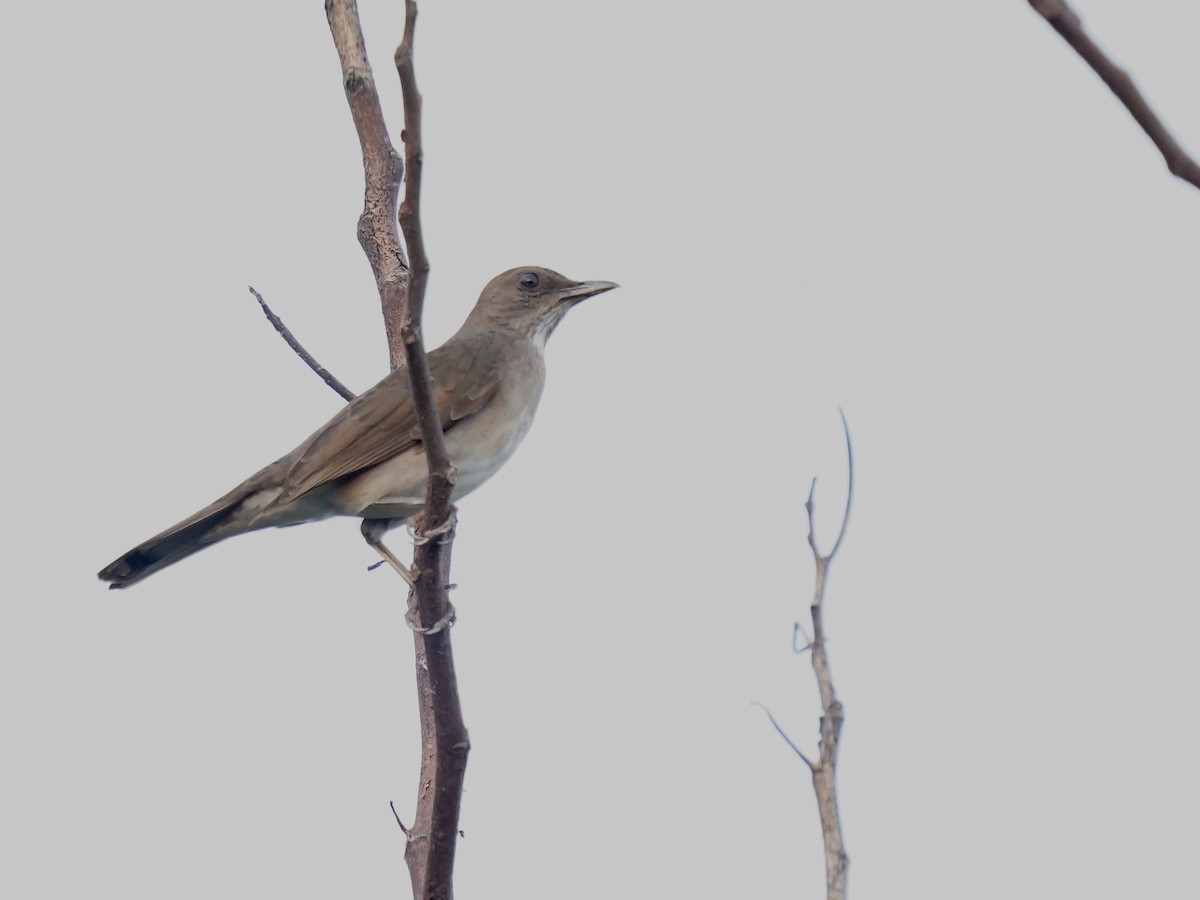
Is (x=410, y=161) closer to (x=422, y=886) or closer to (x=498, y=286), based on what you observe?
(x=422, y=886)

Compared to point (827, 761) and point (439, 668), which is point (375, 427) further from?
point (827, 761)

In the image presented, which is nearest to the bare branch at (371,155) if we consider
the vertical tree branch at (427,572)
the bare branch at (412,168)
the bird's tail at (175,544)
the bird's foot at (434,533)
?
the vertical tree branch at (427,572)

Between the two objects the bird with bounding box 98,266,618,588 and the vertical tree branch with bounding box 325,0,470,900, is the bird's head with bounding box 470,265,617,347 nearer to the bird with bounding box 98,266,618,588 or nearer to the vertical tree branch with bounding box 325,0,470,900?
the bird with bounding box 98,266,618,588

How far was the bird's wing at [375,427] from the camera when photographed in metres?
7.04

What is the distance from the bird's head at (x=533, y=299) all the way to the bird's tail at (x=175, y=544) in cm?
205

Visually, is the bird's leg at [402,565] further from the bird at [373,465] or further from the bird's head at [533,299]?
the bird's head at [533,299]

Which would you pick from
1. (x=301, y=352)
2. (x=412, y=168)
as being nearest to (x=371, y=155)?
(x=301, y=352)

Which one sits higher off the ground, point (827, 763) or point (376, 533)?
point (376, 533)

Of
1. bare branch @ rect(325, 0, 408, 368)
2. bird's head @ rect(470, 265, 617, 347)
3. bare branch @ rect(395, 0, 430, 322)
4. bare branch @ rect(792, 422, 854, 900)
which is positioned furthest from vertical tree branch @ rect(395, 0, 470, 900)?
bird's head @ rect(470, 265, 617, 347)

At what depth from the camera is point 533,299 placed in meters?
8.55

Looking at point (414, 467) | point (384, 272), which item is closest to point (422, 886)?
point (414, 467)

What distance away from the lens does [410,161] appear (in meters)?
3.56

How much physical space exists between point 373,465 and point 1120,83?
5.52 meters

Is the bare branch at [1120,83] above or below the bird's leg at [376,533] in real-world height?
below
